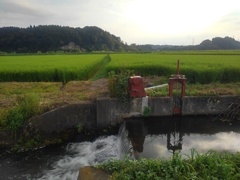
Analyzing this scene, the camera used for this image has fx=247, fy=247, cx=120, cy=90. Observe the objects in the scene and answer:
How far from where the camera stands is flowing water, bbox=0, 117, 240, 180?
19.7ft

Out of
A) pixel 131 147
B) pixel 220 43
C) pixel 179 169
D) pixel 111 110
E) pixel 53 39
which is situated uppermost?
pixel 53 39

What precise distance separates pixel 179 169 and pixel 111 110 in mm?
4599

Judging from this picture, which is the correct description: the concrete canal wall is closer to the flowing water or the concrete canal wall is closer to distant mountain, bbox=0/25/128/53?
the flowing water

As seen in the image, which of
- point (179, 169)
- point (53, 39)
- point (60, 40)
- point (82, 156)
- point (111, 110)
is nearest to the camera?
point (179, 169)

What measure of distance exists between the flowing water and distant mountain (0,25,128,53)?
69.2 m

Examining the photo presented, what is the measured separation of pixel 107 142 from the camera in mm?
7371

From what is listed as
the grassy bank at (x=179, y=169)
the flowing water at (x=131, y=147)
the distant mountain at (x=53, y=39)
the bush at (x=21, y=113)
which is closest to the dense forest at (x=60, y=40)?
the distant mountain at (x=53, y=39)

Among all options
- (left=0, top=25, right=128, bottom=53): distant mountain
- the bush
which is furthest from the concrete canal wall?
(left=0, top=25, right=128, bottom=53): distant mountain

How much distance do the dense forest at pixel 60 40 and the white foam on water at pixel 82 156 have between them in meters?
69.1

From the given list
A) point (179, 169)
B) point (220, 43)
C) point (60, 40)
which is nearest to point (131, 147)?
point (179, 169)

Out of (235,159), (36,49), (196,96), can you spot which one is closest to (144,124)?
(196,96)

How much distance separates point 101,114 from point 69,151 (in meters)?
1.59

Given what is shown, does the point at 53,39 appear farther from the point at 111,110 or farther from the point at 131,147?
the point at 131,147

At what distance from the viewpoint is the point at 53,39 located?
7912 cm
